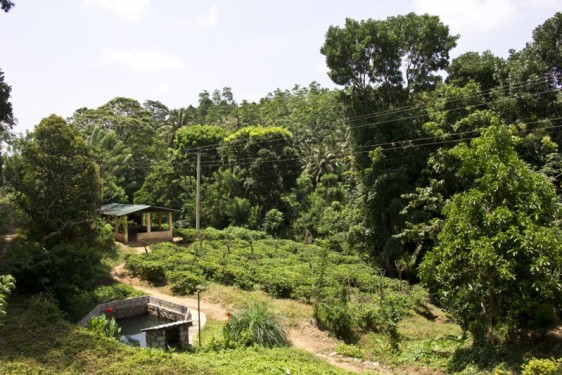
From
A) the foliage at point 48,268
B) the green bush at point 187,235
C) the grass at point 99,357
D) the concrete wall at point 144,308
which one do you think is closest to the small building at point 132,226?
the green bush at point 187,235

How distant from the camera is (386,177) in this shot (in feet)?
63.6

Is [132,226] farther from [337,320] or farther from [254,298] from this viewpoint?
[337,320]

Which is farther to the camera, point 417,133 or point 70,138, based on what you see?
point 417,133

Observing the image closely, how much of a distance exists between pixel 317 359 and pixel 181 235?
18.0 meters

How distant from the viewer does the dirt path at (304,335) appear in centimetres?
1035

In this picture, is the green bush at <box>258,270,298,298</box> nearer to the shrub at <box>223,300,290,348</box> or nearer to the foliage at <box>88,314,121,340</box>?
the shrub at <box>223,300,290,348</box>

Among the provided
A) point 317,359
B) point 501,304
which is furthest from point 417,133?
point 317,359

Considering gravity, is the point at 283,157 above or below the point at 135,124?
below

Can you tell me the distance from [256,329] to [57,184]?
10811 millimetres

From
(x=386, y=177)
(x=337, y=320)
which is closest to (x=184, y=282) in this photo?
(x=337, y=320)

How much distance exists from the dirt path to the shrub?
77cm

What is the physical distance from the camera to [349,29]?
2112cm

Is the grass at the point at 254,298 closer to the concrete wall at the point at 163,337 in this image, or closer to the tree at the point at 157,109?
the concrete wall at the point at 163,337

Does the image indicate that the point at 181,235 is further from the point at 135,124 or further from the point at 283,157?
the point at 135,124
